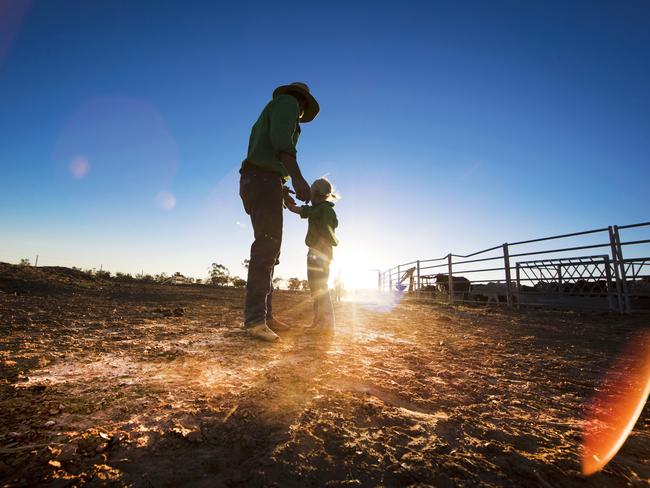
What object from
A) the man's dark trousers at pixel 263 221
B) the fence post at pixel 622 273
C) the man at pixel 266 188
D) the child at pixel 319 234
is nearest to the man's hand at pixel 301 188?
the man at pixel 266 188

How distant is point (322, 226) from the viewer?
9.18ft

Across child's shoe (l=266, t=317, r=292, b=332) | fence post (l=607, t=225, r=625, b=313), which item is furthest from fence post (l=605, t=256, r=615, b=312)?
child's shoe (l=266, t=317, r=292, b=332)

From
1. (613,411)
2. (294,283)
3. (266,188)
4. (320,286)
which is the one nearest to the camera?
(613,411)

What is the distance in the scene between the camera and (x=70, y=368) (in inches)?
45.6

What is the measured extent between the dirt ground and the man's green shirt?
1.35 m

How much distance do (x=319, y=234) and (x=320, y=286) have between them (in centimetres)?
51

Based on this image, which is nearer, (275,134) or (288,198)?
(275,134)

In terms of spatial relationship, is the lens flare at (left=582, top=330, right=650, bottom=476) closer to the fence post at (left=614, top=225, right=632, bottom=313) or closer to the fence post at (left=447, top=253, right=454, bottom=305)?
the fence post at (left=614, top=225, right=632, bottom=313)

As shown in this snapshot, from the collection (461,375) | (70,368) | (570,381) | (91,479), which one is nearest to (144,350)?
(70,368)

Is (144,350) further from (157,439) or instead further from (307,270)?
(307,270)

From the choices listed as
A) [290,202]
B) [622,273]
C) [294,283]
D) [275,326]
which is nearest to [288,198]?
[290,202]

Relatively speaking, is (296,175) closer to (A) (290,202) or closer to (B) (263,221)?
(B) (263,221)

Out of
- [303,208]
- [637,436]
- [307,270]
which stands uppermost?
[303,208]

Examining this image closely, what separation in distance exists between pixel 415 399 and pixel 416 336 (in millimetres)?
1591
